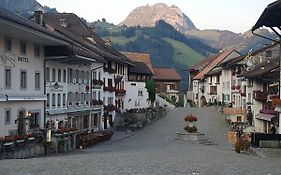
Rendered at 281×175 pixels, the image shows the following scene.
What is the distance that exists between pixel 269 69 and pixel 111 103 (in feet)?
73.9

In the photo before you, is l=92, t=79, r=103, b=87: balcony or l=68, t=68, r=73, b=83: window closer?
l=68, t=68, r=73, b=83: window

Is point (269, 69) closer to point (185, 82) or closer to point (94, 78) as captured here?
point (94, 78)

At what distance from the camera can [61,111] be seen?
46000 mm

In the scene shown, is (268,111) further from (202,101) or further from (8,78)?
(202,101)

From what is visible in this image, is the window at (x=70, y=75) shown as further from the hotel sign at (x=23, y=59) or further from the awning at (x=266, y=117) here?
the awning at (x=266, y=117)

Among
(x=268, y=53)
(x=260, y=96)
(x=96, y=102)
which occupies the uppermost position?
(x=268, y=53)

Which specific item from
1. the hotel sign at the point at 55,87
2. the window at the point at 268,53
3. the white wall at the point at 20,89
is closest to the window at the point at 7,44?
the white wall at the point at 20,89

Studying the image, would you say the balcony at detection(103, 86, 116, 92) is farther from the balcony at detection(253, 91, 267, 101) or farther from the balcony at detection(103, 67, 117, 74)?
the balcony at detection(253, 91, 267, 101)

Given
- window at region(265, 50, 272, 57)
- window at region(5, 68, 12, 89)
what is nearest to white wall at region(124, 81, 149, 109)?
window at region(265, 50, 272, 57)

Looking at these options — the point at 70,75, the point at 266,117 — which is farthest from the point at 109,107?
the point at 266,117

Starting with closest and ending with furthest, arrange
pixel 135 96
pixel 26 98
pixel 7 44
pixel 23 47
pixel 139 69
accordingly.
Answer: pixel 7 44 < pixel 26 98 < pixel 23 47 < pixel 135 96 < pixel 139 69

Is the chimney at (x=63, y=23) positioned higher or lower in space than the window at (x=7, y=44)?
higher

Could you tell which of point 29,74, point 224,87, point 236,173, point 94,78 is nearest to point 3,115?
point 29,74

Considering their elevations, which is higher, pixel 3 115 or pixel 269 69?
pixel 269 69
